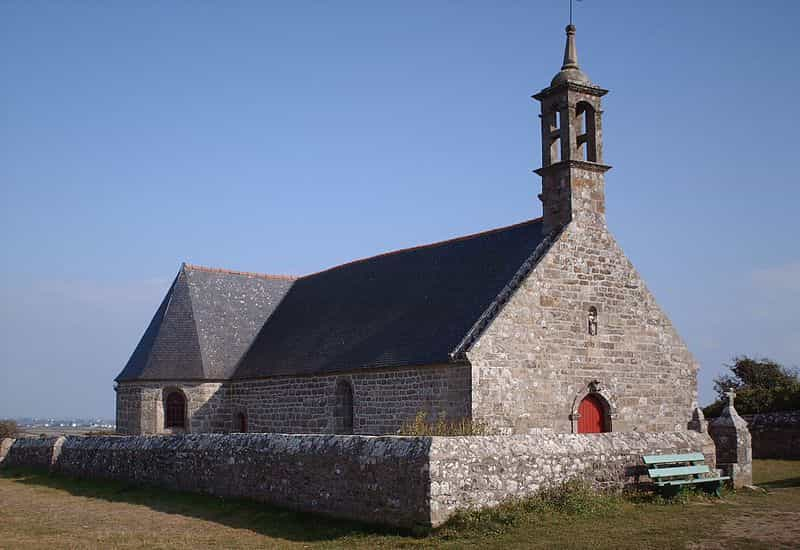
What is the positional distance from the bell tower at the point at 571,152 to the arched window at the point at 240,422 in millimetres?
12401

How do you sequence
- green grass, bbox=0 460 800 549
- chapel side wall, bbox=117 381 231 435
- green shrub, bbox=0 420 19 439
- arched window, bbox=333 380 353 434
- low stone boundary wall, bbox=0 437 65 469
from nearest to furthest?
green grass, bbox=0 460 800 549, low stone boundary wall, bbox=0 437 65 469, arched window, bbox=333 380 353 434, chapel side wall, bbox=117 381 231 435, green shrub, bbox=0 420 19 439

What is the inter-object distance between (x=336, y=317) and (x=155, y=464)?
913 centimetres

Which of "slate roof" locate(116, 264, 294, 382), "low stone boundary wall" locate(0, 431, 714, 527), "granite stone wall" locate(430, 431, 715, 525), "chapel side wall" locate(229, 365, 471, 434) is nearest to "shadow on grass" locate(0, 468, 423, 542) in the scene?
"low stone boundary wall" locate(0, 431, 714, 527)

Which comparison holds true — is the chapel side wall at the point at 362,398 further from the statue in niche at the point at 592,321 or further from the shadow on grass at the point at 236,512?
the shadow on grass at the point at 236,512

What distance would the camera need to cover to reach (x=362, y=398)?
22234mm

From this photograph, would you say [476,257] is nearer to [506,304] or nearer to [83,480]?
[506,304]

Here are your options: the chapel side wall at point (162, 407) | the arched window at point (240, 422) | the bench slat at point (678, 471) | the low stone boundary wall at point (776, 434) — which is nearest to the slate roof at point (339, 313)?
the chapel side wall at point (162, 407)

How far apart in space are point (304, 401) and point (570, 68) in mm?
12027

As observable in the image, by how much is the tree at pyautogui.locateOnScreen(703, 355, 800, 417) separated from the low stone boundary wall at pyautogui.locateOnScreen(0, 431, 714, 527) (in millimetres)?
8381

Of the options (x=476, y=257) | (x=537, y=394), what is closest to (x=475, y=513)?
(x=537, y=394)

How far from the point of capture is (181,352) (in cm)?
2794

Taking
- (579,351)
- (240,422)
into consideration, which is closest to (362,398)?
(579,351)

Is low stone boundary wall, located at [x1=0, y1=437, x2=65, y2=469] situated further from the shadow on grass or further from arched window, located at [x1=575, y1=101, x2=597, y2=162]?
arched window, located at [x1=575, y1=101, x2=597, y2=162]

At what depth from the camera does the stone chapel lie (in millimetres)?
19375
